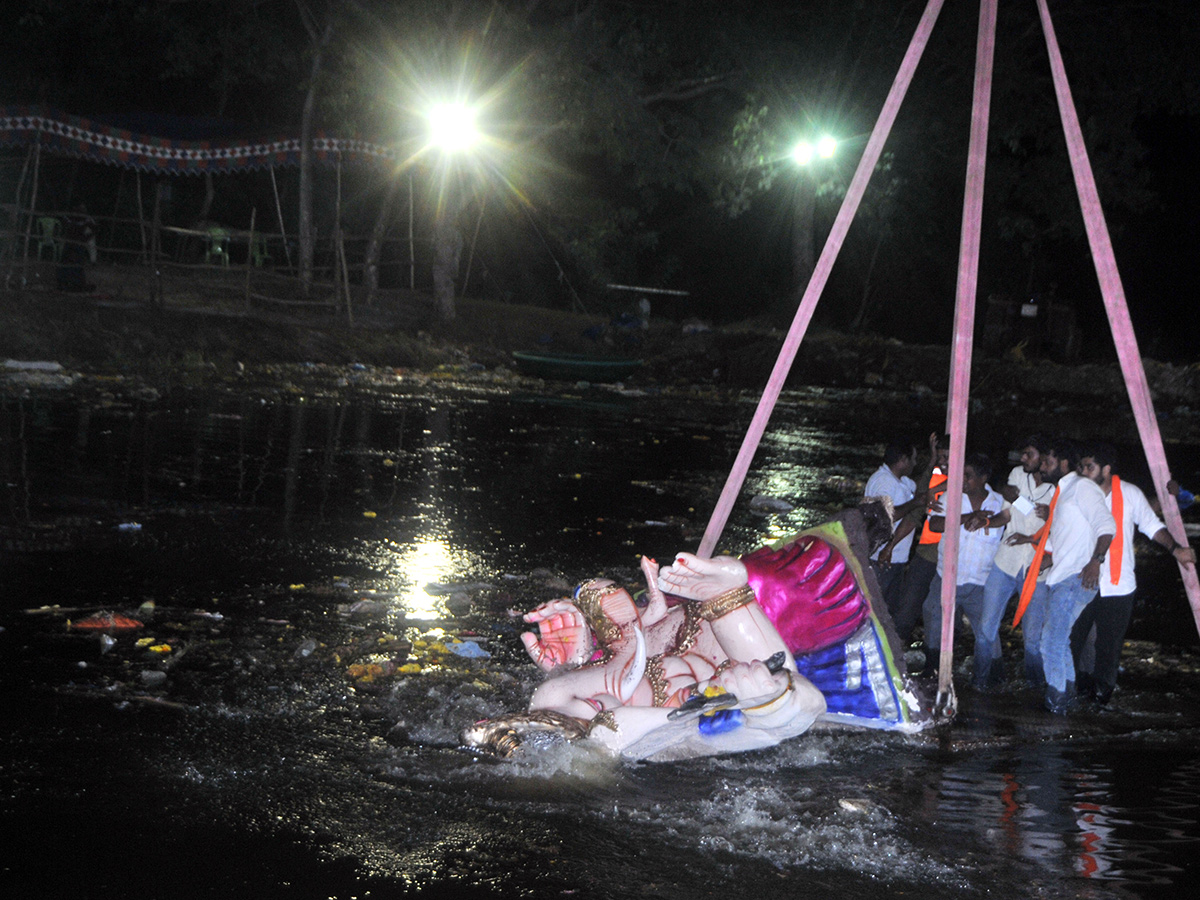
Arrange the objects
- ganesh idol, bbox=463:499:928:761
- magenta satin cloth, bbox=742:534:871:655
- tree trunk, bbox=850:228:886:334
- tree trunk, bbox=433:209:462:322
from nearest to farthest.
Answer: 1. ganesh idol, bbox=463:499:928:761
2. magenta satin cloth, bbox=742:534:871:655
3. tree trunk, bbox=433:209:462:322
4. tree trunk, bbox=850:228:886:334

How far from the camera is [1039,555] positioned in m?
6.41

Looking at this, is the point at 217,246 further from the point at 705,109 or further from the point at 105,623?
the point at 105,623

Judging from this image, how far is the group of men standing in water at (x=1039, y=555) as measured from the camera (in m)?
6.18

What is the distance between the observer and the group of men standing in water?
618 cm

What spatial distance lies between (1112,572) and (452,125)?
18703mm

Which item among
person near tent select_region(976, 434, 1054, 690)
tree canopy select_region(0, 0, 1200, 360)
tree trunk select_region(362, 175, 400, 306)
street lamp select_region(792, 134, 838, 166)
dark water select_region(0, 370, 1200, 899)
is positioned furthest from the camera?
street lamp select_region(792, 134, 838, 166)

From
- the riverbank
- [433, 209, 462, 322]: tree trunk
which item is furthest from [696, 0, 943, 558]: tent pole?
[433, 209, 462, 322]: tree trunk

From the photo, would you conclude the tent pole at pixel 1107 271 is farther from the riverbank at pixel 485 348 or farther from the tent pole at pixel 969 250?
the riverbank at pixel 485 348

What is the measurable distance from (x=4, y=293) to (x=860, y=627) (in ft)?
51.9

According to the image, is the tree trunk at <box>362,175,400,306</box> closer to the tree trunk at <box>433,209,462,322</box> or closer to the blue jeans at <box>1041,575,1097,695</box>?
the tree trunk at <box>433,209,462,322</box>

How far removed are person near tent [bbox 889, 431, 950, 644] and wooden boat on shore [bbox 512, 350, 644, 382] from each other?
48.2 ft

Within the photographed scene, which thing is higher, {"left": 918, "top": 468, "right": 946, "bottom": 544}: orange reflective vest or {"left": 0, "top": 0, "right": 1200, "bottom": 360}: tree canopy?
{"left": 0, "top": 0, "right": 1200, "bottom": 360}: tree canopy

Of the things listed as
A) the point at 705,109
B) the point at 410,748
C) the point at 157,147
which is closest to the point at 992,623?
the point at 410,748

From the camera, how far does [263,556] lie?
7895mm
